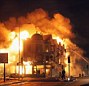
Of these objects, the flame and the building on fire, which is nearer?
the flame

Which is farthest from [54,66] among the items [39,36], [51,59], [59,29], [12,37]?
[59,29]

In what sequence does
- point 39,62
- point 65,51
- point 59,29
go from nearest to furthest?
point 39,62 < point 65,51 < point 59,29

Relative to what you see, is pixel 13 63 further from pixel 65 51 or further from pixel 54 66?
pixel 65 51

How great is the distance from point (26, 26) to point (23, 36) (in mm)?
7784

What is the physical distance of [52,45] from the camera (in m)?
88.6

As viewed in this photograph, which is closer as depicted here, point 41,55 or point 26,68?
point 41,55

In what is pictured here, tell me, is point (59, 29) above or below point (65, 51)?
above

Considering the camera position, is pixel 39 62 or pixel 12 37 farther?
pixel 12 37

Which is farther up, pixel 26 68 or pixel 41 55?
pixel 41 55

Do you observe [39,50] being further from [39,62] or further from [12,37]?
[12,37]

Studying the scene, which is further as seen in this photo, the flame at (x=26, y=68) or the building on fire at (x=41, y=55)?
the building on fire at (x=41, y=55)

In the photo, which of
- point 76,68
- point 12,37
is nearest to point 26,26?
point 12,37

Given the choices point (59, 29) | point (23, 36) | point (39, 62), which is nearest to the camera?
point (39, 62)

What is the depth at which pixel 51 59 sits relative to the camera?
86.8m
